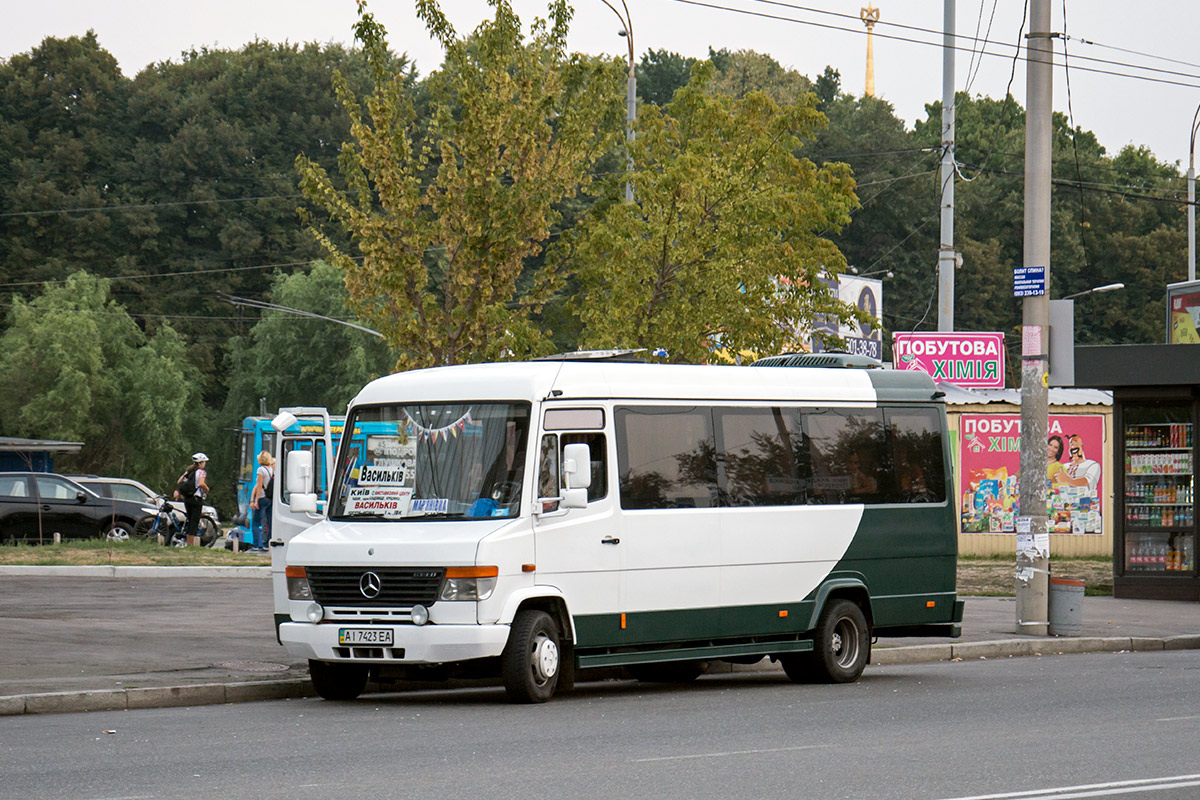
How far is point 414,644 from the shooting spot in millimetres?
12617

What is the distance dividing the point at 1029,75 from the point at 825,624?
25.3ft

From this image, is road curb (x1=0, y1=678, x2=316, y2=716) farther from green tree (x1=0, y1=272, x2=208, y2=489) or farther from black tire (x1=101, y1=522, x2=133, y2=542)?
green tree (x1=0, y1=272, x2=208, y2=489)

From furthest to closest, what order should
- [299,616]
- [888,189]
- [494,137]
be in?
[888,189]
[494,137]
[299,616]

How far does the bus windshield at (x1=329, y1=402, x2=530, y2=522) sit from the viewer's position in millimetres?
13203

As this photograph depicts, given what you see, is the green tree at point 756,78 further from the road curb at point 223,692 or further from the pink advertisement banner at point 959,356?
the road curb at point 223,692

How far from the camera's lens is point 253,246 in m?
73.1

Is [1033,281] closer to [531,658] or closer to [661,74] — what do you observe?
[531,658]

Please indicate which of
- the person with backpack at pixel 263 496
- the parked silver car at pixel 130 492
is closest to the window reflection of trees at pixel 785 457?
the person with backpack at pixel 263 496

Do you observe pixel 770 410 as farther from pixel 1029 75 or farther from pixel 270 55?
pixel 270 55

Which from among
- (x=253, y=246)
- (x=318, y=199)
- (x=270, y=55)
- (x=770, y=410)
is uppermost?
(x=270, y=55)

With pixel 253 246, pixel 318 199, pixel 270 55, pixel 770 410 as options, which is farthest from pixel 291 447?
pixel 270 55

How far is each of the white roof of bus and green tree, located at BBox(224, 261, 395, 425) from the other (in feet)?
182

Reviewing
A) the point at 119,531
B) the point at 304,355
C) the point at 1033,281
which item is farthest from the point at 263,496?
the point at 304,355

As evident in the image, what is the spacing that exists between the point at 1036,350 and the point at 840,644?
5.40m
